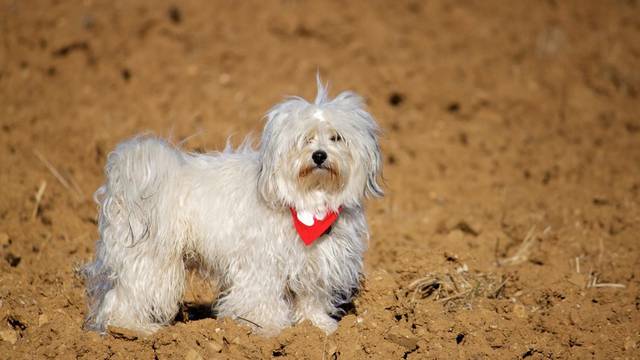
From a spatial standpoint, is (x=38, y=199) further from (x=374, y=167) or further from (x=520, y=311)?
(x=520, y=311)

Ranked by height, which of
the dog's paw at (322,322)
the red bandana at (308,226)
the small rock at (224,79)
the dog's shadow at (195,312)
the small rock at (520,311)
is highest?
the small rock at (224,79)

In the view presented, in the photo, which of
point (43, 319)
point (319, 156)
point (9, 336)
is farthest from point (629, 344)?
point (9, 336)

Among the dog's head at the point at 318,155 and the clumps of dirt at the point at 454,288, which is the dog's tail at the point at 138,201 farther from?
the clumps of dirt at the point at 454,288

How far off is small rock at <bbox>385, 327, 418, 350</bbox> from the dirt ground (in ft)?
0.06

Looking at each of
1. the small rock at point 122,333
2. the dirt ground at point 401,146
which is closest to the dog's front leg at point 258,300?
the dirt ground at point 401,146

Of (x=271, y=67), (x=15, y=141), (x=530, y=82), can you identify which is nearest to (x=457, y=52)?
(x=530, y=82)

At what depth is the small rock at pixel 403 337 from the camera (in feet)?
19.7

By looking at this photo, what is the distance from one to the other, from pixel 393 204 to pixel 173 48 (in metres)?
5.29

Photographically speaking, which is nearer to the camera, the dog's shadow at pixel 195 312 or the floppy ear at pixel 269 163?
the floppy ear at pixel 269 163

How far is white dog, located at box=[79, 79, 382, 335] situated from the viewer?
5.79 meters

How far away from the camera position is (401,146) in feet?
37.1

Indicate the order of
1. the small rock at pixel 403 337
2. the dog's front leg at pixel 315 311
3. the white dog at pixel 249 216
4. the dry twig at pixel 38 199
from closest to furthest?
the white dog at pixel 249 216 < the small rock at pixel 403 337 < the dog's front leg at pixel 315 311 < the dry twig at pixel 38 199

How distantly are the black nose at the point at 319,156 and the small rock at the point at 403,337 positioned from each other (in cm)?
145

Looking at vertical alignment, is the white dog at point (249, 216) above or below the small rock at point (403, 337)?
above
